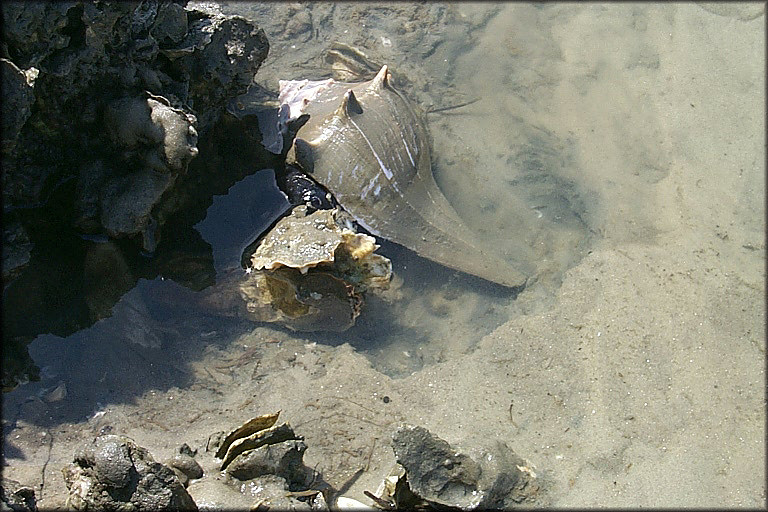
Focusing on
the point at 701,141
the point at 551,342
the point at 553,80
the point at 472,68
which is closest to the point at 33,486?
the point at 551,342

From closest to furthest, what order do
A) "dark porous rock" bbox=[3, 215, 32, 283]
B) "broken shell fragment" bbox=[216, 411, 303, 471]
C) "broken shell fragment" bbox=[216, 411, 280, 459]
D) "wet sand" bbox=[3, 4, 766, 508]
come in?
"broken shell fragment" bbox=[216, 411, 303, 471]
"broken shell fragment" bbox=[216, 411, 280, 459]
"dark porous rock" bbox=[3, 215, 32, 283]
"wet sand" bbox=[3, 4, 766, 508]

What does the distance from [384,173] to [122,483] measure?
2.62 meters

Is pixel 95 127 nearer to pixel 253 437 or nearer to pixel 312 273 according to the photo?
pixel 312 273

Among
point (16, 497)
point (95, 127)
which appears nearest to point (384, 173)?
point (95, 127)

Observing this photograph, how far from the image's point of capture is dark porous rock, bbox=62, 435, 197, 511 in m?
2.74

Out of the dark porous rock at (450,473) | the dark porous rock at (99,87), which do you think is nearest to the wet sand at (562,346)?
the dark porous rock at (450,473)

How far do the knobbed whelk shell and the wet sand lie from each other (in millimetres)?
225

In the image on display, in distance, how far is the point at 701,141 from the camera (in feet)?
17.6

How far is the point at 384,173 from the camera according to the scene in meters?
4.48

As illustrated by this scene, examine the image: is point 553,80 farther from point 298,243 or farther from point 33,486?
point 33,486

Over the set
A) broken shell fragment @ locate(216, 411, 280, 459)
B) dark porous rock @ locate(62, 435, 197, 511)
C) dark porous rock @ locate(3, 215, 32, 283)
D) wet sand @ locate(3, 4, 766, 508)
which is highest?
dark porous rock @ locate(3, 215, 32, 283)

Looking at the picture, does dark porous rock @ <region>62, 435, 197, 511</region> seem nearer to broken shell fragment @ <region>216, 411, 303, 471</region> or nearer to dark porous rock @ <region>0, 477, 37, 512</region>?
dark porous rock @ <region>0, 477, 37, 512</region>

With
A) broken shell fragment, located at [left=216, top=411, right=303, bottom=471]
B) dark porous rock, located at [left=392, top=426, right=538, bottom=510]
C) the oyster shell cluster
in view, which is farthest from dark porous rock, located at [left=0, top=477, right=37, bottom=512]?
dark porous rock, located at [left=392, top=426, right=538, bottom=510]

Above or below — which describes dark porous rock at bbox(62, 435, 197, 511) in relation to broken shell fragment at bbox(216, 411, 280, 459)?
above
